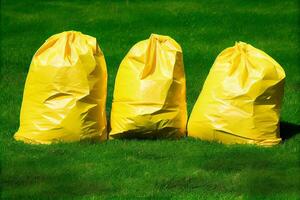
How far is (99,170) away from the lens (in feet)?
18.6

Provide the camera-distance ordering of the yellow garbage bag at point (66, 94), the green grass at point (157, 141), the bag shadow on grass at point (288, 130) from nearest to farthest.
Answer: the green grass at point (157, 141) → the yellow garbage bag at point (66, 94) → the bag shadow on grass at point (288, 130)

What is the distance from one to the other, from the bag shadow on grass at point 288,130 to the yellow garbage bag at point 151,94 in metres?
0.81

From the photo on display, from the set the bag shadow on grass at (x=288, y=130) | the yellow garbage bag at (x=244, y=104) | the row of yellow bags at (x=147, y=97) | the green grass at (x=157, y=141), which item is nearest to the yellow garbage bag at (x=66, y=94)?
the row of yellow bags at (x=147, y=97)

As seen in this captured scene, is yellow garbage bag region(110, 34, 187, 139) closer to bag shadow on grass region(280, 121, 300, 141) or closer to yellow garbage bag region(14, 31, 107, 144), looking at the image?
yellow garbage bag region(14, 31, 107, 144)

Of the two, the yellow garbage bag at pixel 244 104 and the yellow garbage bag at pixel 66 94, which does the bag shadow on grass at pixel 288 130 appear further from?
the yellow garbage bag at pixel 66 94

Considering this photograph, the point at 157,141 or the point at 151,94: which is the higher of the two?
the point at 151,94

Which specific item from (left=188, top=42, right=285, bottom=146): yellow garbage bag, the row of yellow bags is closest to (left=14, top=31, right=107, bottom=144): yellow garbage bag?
the row of yellow bags

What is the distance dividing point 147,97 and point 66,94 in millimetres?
614

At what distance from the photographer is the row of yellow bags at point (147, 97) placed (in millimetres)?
6281

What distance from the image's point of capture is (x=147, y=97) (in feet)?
20.9

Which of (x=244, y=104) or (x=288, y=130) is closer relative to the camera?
(x=244, y=104)

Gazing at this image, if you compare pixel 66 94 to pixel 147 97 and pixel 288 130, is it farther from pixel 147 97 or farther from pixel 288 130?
pixel 288 130

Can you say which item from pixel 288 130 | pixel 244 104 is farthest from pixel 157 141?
pixel 288 130

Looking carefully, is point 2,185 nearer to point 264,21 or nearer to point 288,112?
point 288,112
